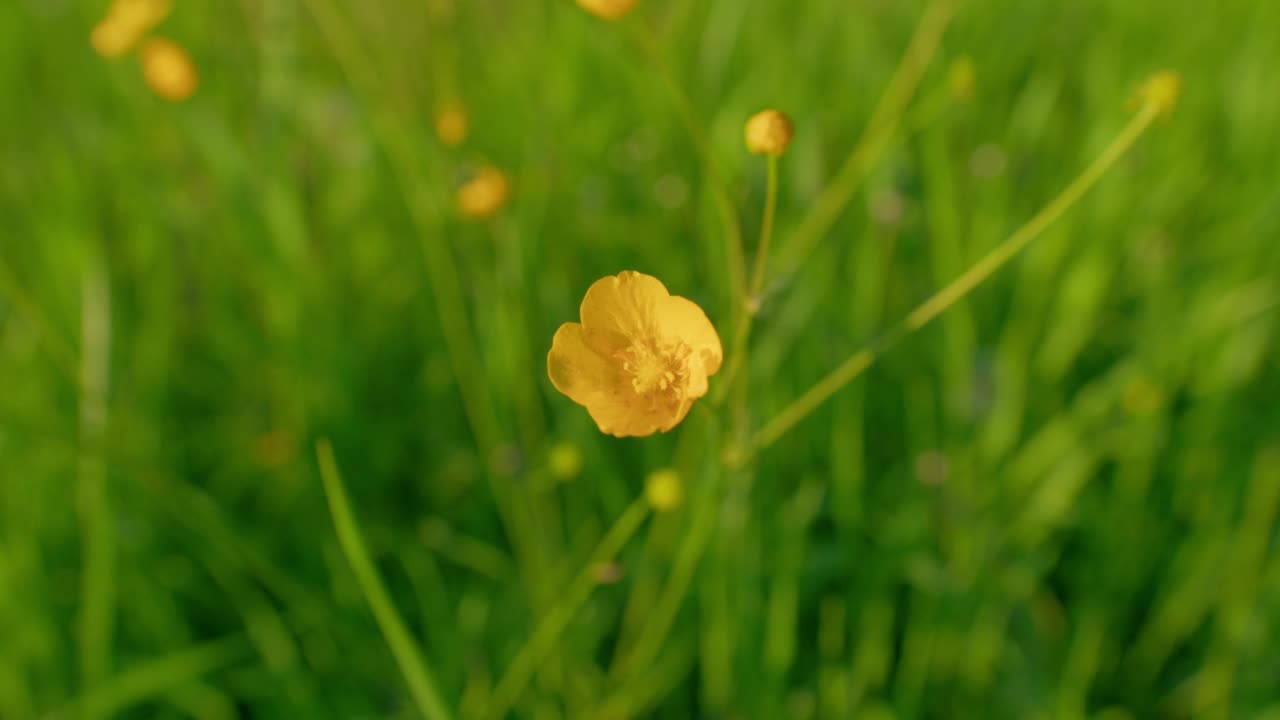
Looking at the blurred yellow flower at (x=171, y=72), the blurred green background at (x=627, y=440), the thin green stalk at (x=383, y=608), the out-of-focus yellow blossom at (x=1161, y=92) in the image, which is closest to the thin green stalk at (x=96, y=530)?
the blurred green background at (x=627, y=440)

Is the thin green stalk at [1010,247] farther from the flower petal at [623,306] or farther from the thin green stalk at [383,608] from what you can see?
the thin green stalk at [383,608]

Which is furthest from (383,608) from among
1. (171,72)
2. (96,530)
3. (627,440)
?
(171,72)

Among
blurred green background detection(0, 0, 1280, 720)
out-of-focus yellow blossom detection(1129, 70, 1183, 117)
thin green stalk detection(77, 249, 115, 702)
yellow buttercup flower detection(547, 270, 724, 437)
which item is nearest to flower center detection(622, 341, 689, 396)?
yellow buttercup flower detection(547, 270, 724, 437)

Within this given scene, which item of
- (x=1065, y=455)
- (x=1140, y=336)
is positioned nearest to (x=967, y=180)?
(x=1140, y=336)

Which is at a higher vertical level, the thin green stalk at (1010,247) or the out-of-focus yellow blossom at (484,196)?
the out-of-focus yellow blossom at (484,196)

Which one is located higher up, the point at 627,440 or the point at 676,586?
the point at 627,440

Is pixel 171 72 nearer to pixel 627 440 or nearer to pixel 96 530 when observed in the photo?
pixel 96 530
